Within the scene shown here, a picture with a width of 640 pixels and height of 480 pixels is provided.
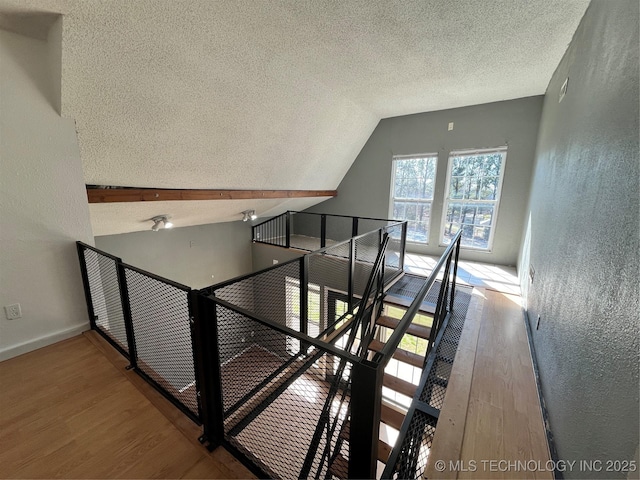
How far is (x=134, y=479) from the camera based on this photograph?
4.03 ft

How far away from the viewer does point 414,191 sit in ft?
17.6

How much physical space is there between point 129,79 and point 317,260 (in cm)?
359

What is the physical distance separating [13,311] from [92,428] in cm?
135

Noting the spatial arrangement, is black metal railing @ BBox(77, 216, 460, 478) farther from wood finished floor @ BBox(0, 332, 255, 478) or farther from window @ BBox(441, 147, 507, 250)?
window @ BBox(441, 147, 507, 250)

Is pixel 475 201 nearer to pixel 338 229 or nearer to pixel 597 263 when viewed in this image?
pixel 338 229

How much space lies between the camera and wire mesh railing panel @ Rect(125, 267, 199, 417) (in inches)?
66.5

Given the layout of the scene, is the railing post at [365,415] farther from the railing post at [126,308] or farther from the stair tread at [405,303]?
the stair tread at [405,303]

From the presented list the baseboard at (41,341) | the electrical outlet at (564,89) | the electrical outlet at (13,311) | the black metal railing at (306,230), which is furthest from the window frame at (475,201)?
the electrical outlet at (13,311)

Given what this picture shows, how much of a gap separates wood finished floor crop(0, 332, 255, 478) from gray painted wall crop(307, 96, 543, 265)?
5.10 metres

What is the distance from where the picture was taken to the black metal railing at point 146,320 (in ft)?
5.54

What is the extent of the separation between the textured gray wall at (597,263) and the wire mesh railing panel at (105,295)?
9.32 feet

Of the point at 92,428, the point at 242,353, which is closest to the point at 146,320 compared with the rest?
the point at 92,428

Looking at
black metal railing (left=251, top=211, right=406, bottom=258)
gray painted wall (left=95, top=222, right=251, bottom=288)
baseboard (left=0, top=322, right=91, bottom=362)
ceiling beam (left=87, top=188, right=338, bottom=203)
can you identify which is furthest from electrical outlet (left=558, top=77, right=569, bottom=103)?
gray painted wall (left=95, top=222, right=251, bottom=288)

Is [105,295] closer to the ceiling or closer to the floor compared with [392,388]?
closer to the ceiling
